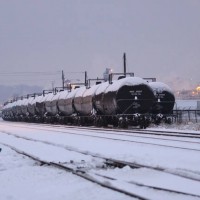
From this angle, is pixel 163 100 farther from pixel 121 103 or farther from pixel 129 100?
pixel 121 103

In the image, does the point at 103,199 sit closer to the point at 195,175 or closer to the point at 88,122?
the point at 195,175

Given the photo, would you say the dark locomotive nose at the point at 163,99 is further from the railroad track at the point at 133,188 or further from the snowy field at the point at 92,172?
the railroad track at the point at 133,188

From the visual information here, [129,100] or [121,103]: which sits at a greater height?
[129,100]

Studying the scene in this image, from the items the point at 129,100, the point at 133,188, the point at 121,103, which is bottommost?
the point at 133,188

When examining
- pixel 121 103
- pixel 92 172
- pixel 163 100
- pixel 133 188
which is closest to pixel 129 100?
pixel 121 103

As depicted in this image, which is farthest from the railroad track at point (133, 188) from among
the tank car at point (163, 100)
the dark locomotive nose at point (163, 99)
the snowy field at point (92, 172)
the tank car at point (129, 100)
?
the dark locomotive nose at point (163, 99)

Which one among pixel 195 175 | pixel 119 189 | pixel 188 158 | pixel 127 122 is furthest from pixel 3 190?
pixel 127 122

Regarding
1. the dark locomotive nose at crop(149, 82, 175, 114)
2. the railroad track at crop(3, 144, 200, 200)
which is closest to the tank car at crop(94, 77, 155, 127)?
the dark locomotive nose at crop(149, 82, 175, 114)

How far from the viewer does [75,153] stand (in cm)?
1479

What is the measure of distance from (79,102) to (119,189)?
30385 millimetres

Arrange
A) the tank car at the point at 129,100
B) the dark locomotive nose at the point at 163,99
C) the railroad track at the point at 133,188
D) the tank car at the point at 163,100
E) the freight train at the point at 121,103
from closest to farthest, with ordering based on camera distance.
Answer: the railroad track at the point at 133,188 < the tank car at the point at 129,100 < the freight train at the point at 121,103 < the tank car at the point at 163,100 < the dark locomotive nose at the point at 163,99

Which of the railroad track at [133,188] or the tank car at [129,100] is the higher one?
the tank car at [129,100]

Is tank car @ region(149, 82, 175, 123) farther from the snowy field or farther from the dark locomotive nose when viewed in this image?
the snowy field

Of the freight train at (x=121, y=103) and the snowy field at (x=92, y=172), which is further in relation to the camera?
the freight train at (x=121, y=103)
